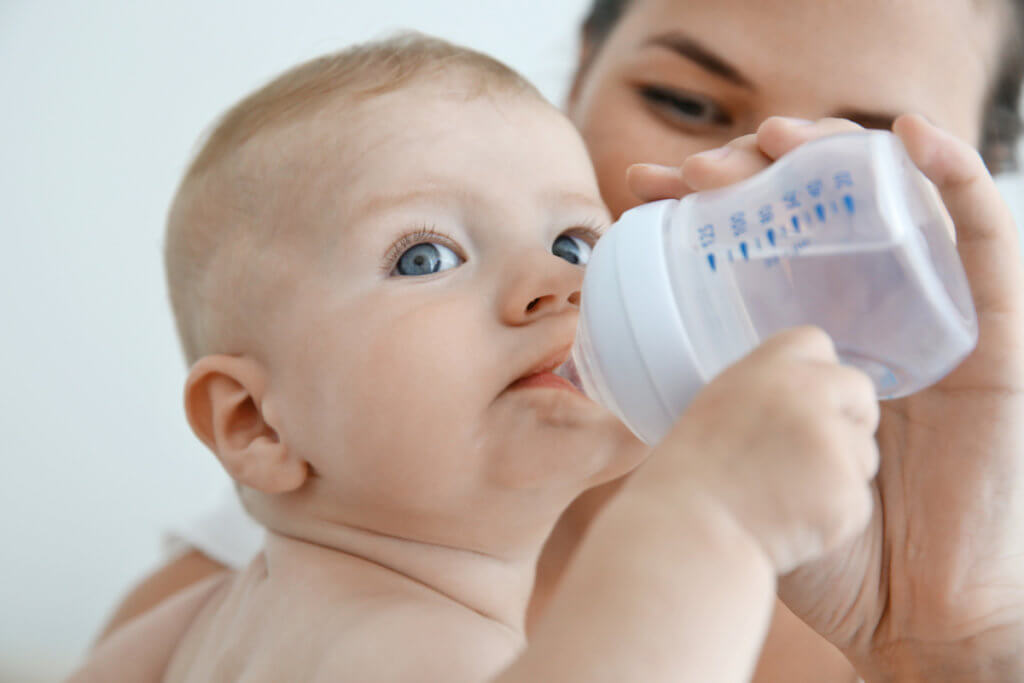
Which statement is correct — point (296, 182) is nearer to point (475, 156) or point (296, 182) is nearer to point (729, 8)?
point (475, 156)

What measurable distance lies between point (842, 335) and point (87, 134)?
2.19m

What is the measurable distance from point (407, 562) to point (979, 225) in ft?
1.98

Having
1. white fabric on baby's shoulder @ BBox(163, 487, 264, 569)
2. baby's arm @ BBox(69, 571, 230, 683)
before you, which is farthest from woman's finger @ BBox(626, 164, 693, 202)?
white fabric on baby's shoulder @ BBox(163, 487, 264, 569)

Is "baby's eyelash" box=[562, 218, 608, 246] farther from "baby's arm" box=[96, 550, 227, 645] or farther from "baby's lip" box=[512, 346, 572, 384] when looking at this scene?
"baby's arm" box=[96, 550, 227, 645]

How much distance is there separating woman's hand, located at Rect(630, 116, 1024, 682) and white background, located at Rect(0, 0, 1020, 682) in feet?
5.00

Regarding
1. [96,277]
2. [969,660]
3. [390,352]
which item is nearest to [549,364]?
[390,352]

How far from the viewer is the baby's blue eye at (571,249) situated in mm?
931

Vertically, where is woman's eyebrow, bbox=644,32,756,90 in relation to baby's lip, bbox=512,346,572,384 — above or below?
above

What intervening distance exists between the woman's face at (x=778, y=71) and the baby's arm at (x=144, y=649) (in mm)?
780

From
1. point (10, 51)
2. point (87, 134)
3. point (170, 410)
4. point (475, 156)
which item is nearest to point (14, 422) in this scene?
point (170, 410)

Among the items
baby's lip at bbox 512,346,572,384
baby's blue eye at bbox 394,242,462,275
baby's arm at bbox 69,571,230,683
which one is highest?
baby's blue eye at bbox 394,242,462,275

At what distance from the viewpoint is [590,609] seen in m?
0.53

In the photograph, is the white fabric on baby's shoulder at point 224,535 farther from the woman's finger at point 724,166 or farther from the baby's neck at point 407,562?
the woman's finger at point 724,166

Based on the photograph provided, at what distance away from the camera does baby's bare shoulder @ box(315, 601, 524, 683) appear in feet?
2.34
